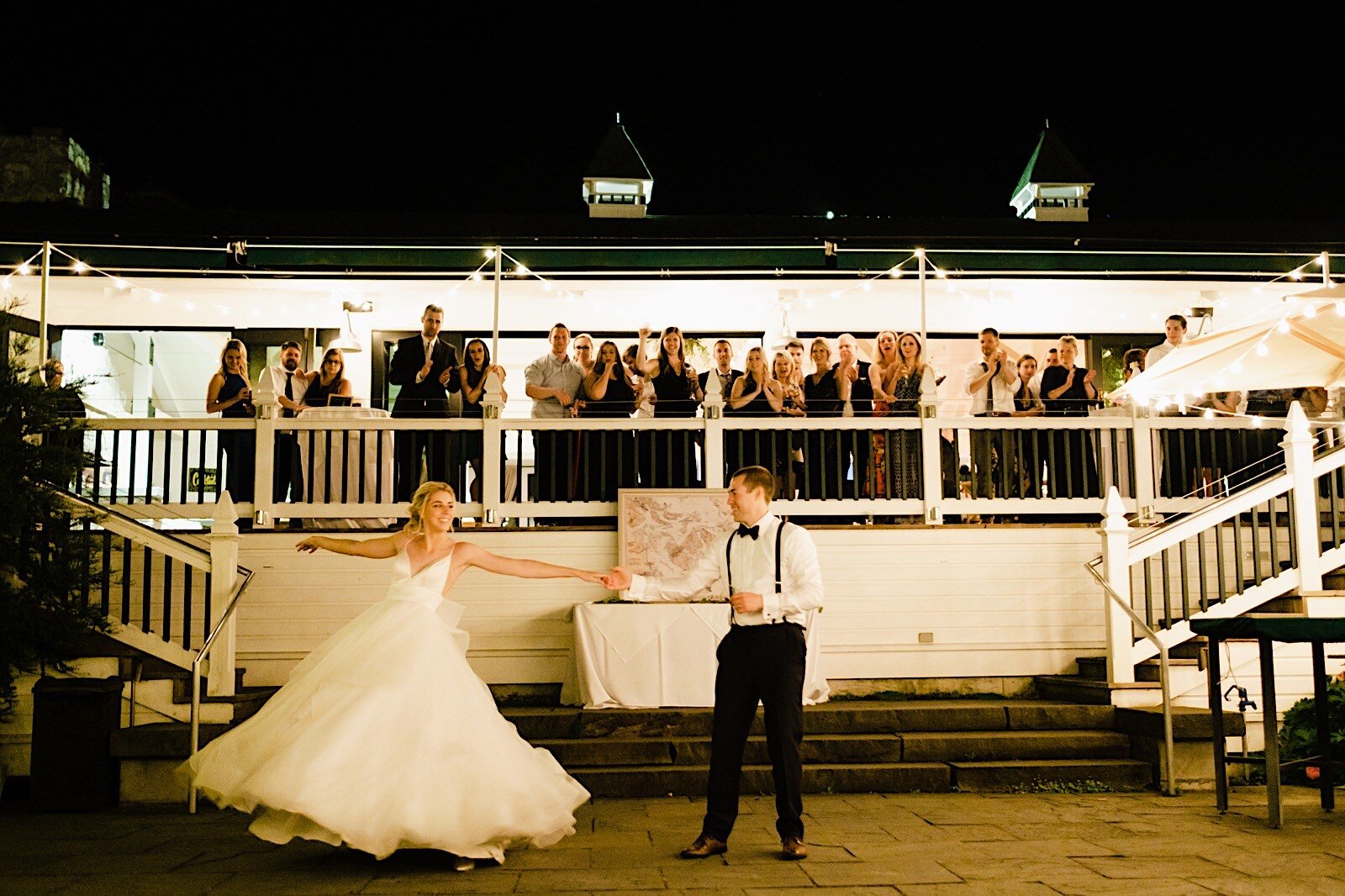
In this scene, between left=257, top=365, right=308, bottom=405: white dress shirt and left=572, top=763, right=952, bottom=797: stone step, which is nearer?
left=572, top=763, right=952, bottom=797: stone step

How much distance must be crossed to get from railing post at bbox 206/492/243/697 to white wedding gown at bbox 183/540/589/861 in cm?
265

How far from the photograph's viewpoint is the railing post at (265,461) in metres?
10.1

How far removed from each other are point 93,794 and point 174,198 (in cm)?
1246

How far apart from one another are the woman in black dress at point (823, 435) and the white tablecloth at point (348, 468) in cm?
370

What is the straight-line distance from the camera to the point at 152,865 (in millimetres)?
6113

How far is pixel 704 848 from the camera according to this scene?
6102 mm

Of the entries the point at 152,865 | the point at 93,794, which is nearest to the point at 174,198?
the point at 93,794

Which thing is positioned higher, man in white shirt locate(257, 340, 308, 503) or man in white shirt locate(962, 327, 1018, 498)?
man in white shirt locate(962, 327, 1018, 498)

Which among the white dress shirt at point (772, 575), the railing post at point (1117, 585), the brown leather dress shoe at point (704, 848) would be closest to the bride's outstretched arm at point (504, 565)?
the white dress shirt at point (772, 575)

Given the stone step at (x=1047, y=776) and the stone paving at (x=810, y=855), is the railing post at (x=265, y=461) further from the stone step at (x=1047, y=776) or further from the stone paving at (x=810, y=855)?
the stone step at (x=1047, y=776)

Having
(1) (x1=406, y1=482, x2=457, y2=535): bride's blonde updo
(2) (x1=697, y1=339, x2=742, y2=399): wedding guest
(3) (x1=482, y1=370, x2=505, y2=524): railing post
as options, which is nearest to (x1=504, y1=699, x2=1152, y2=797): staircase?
(3) (x1=482, y1=370, x2=505, y2=524): railing post

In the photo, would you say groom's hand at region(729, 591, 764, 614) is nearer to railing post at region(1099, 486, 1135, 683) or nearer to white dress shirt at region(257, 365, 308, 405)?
railing post at region(1099, 486, 1135, 683)

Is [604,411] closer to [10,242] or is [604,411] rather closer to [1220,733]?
[1220,733]

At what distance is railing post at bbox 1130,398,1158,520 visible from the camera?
10578 mm
